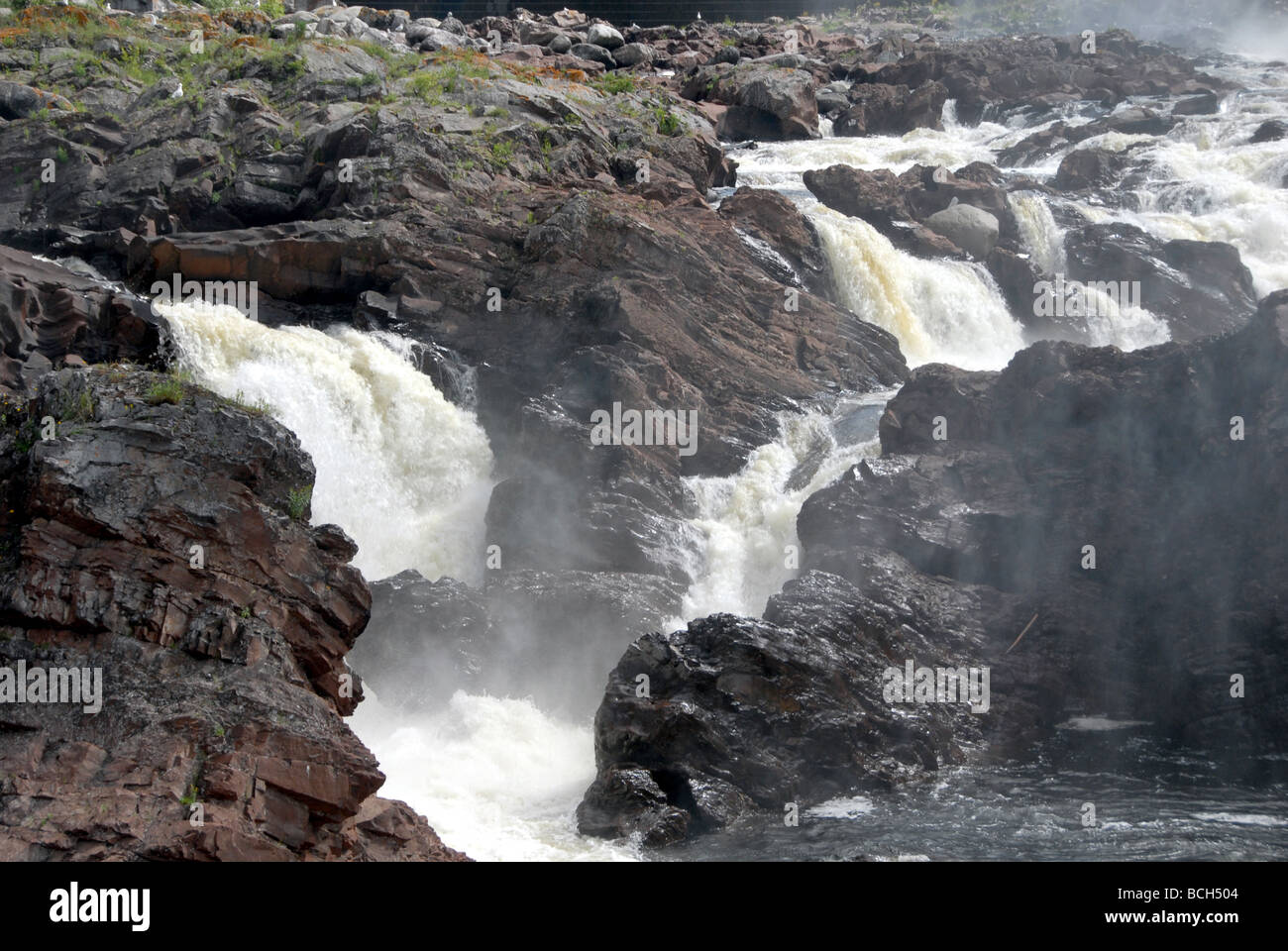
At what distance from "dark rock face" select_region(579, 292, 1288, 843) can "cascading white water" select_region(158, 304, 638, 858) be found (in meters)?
1.93

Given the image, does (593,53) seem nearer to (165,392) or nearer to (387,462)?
(387,462)

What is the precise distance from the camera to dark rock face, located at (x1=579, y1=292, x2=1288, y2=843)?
13594mm

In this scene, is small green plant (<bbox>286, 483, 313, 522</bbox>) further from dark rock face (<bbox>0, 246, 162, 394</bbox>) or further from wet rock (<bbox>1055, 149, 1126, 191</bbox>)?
wet rock (<bbox>1055, 149, 1126, 191</bbox>)

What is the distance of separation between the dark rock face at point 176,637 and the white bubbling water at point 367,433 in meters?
5.70

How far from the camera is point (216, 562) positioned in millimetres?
11258

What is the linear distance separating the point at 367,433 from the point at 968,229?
597 inches

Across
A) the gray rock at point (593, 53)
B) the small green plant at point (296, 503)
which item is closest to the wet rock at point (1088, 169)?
the gray rock at point (593, 53)

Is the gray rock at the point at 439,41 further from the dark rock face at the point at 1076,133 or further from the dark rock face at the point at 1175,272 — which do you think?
Result: the dark rock face at the point at 1175,272

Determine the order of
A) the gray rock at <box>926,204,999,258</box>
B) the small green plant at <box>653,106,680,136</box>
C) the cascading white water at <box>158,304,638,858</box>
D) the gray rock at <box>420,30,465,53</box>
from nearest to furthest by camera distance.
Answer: the cascading white water at <box>158,304,638,858</box> → the gray rock at <box>926,204,999,258</box> → the small green plant at <box>653,106,680,136</box> → the gray rock at <box>420,30,465,53</box>

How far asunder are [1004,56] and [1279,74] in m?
8.84

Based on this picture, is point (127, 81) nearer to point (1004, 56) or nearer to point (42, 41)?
point (42, 41)

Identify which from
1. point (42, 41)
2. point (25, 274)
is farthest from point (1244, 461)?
point (42, 41)

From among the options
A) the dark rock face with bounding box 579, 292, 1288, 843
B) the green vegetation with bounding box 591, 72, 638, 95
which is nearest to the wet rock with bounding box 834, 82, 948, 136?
the green vegetation with bounding box 591, 72, 638, 95

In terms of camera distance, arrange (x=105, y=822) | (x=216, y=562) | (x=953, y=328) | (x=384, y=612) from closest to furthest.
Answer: (x=105, y=822)
(x=216, y=562)
(x=384, y=612)
(x=953, y=328)
